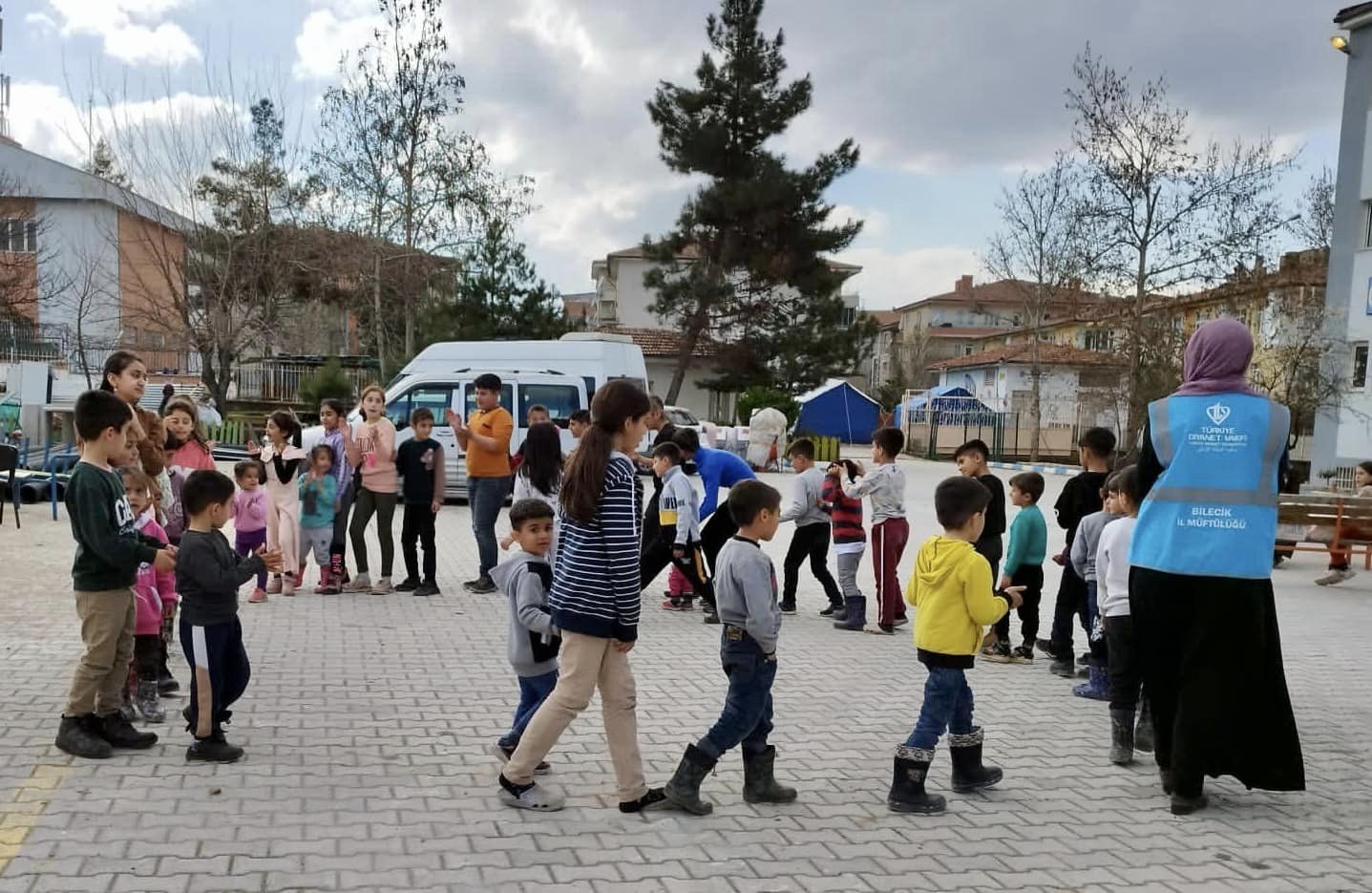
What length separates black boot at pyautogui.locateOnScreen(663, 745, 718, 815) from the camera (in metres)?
4.27

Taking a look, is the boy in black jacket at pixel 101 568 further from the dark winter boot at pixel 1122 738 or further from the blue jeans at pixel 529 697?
the dark winter boot at pixel 1122 738

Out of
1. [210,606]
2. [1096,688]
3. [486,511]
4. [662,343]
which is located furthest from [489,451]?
[662,343]

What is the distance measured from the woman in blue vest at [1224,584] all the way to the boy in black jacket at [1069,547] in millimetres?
2492

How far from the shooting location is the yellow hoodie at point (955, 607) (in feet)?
14.6

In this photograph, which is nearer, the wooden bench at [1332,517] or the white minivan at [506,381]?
the wooden bench at [1332,517]

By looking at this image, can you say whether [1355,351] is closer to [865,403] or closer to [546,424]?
[865,403]

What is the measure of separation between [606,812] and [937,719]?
140 centimetres

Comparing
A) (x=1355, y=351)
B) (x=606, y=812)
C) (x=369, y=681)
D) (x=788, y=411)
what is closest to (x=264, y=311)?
(x=788, y=411)

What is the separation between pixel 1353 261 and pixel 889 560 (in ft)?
79.7

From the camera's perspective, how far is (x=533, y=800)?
4301 mm

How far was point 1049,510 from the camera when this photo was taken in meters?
21.0

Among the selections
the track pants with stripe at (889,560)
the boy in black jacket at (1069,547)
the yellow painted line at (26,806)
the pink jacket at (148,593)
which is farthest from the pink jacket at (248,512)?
the boy in black jacket at (1069,547)

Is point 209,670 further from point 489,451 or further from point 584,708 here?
point 489,451

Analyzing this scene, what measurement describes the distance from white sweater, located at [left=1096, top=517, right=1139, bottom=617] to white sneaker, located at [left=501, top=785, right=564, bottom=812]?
10.1 ft
